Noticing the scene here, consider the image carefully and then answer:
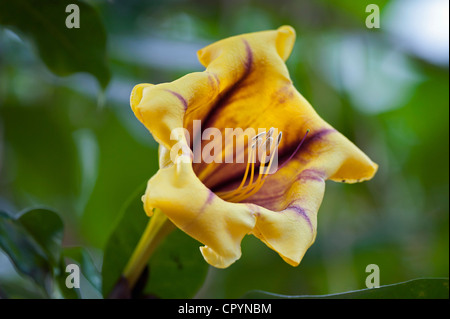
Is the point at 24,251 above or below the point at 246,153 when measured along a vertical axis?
below

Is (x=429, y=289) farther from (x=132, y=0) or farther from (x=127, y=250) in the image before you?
(x=132, y=0)

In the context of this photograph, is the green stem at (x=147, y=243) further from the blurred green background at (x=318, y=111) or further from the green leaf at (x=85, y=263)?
the blurred green background at (x=318, y=111)

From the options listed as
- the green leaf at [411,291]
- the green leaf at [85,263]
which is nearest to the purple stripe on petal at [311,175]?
the green leaf at [411,291]

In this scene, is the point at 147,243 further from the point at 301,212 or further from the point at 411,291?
the point at 411,291

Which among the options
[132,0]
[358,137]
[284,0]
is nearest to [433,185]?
[358,137]

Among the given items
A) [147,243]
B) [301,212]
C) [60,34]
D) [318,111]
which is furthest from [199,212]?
[318,111]
